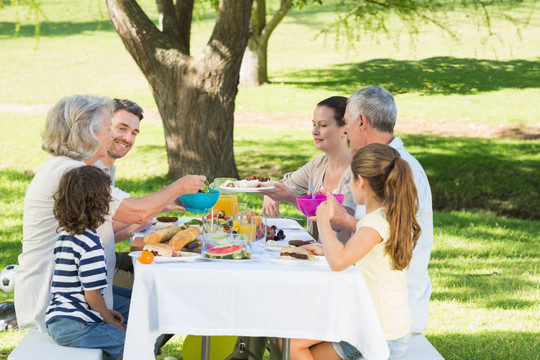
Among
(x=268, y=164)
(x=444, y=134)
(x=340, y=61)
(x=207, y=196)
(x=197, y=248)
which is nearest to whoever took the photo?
(x=197, y=248)

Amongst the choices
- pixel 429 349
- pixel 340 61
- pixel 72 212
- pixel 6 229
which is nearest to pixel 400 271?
pixel 429 349

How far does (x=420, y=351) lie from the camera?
3494 mm

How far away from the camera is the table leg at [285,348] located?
10.8ft

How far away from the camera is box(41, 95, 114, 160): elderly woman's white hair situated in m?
3.58

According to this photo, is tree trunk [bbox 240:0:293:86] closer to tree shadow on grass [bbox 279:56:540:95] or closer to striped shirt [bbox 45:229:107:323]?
tree shadow on grass [bbox 279:56:540:95]

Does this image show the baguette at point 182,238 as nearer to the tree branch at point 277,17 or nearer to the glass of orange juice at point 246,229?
the glass of orange juice at point 246,229

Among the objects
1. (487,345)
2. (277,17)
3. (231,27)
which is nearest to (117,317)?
(487,345)

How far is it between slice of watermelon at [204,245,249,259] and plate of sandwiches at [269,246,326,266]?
13 cm

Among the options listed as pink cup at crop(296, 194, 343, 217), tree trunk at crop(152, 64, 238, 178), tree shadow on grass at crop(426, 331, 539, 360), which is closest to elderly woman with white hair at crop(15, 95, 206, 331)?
pink cup at crop(296, 194, 343, 217)

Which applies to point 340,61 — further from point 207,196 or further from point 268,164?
point 207,196

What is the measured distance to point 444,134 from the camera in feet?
47.8

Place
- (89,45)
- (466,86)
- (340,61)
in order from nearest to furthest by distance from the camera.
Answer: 1. (466,86)
2. (340,61)
3. (89,45)

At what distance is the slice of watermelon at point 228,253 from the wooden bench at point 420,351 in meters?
0.89

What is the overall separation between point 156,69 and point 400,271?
6935 millimetres
